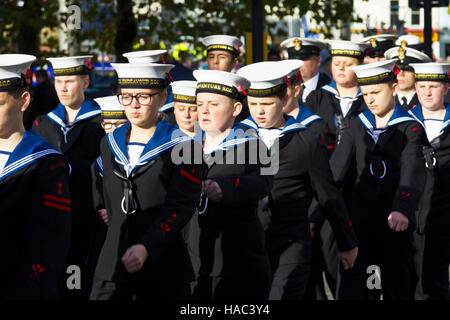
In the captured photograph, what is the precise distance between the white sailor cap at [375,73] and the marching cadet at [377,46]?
277 cm

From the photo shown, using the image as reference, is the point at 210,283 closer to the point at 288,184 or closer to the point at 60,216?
the point at 288,184

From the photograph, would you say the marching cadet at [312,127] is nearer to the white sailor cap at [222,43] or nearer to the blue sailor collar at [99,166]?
the white sailor cap at [222,43]

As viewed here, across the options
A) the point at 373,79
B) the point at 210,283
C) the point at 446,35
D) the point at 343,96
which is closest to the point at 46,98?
the point at 343,96

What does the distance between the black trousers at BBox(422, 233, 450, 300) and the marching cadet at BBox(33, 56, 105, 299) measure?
3056mm

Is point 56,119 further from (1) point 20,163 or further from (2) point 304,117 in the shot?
(1) point 20,163

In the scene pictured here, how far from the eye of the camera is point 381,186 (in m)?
8.27

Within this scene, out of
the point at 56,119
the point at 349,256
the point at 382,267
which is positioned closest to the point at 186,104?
the point at 56,119

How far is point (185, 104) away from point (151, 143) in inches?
96.9

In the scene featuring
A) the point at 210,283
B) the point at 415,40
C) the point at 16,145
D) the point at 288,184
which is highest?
the point at 415,40

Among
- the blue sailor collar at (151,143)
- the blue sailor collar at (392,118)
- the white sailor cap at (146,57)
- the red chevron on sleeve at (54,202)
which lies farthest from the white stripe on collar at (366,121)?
the red chevron on sleeve at (54,202)

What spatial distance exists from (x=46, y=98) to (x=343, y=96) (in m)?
6.55

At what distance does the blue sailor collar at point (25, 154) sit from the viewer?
4617mm

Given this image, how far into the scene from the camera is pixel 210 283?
21.0 feet

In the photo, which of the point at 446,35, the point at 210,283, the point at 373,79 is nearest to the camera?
the point at 210,283
